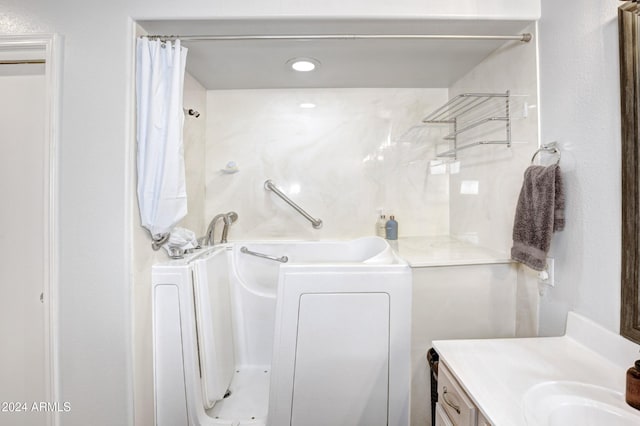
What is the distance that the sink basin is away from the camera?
2.45 feet

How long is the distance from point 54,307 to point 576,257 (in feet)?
7.46

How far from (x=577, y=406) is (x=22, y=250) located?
240 centimetres

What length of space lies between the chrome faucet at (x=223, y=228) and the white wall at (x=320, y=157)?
0.29 ft

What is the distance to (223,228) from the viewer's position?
7.25 feet

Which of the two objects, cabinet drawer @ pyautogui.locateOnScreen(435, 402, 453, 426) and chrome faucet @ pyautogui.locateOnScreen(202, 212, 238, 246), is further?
chrome faucet @ pyautogui.locateOnScreen(202, 212, 238, 246)

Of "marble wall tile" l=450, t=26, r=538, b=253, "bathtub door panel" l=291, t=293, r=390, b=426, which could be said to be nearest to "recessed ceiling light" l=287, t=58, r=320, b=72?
"marble wall tile" l=450, t=26, r=538, b=253

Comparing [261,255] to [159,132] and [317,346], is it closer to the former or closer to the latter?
[317,346]

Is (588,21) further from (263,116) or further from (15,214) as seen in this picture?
(15,214)

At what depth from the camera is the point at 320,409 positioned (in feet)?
4.64

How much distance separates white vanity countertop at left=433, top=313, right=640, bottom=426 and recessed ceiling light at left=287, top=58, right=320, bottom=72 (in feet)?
5.49

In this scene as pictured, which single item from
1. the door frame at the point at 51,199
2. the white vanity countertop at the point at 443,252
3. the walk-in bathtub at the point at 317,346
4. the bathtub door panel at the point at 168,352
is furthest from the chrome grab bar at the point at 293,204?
the door frame at the point at 51,199

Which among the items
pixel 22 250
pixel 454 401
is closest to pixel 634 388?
pixel 454 401

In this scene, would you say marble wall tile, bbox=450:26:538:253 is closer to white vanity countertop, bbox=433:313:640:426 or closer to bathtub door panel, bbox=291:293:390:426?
white vanity countertop, bbox=433:313:640:426

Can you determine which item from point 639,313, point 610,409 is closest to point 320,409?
point 610,409
